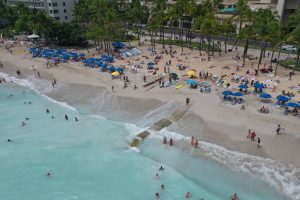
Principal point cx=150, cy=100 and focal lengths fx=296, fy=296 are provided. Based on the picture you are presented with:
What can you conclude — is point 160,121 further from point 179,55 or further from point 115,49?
point 115,49

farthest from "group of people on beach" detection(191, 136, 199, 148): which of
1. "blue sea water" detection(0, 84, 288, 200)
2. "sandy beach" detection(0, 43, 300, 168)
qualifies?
"blue sea water" detection(0, 84, 288, 200)

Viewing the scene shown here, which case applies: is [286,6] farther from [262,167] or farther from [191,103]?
[262,167]

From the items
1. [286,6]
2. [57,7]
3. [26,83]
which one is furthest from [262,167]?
[57,7]

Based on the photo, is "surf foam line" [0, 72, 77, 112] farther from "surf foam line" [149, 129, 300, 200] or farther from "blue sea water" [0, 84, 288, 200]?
"surf foam line" [149, 129, 300, 200]

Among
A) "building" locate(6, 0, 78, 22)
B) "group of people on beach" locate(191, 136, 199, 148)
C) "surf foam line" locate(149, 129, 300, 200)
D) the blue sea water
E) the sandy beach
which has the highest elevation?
"building" locate(6, 0, 78, 22)

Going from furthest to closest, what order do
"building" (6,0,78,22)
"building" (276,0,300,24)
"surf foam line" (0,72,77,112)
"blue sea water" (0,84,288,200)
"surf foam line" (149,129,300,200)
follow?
"building" (6,0,78,22) → "building" (276,0,300,24) → "surf foam line" (0,72,77,112) → "blue sea water" (0,84,288,200) → "surf foam line" (149,129,300,200)

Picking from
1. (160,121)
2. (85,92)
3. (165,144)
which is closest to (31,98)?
(85,92)
